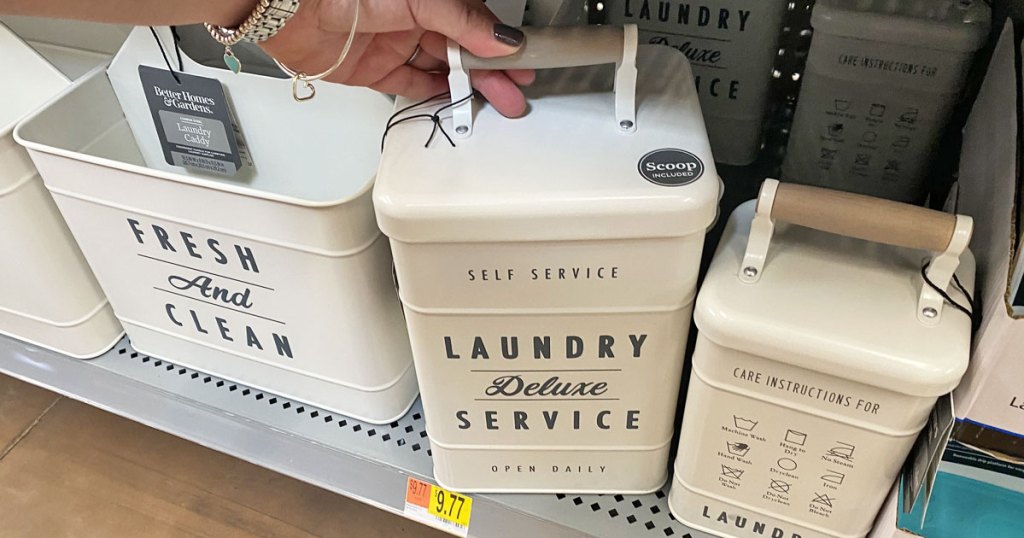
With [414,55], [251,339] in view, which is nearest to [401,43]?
[414,55]

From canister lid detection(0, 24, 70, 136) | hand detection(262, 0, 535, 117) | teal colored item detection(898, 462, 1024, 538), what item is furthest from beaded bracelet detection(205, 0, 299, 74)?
teal colored item detection(898, 462, 1024, 538)

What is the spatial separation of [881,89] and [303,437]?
0.64 meters

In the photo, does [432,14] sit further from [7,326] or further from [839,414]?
[7,326]

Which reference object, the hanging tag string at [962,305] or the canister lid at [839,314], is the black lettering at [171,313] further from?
the hanging tag string at [962,305]

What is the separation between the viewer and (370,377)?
76 cm

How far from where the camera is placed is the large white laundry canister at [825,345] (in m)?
0.51

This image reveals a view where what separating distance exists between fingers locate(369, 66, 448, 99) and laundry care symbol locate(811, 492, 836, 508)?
42 cm

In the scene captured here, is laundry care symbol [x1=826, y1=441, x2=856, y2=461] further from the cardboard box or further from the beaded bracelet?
the beaded bracelet

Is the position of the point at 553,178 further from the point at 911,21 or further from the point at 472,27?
the point at 911,21

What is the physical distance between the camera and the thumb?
1.82ft

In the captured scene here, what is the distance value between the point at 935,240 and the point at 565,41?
0.27 m

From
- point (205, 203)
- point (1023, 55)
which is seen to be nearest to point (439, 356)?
point (205, 203)

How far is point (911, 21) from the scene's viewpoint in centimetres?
67

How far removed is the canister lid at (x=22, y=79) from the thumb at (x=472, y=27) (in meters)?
0.54
